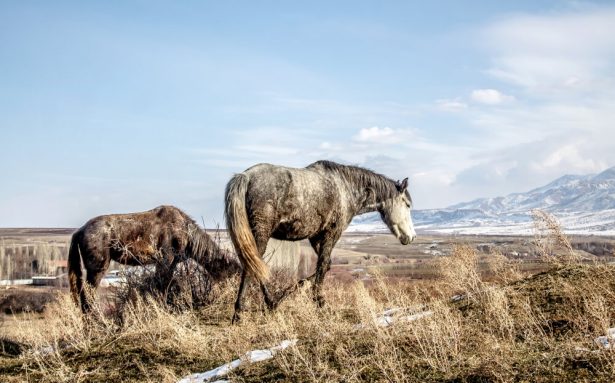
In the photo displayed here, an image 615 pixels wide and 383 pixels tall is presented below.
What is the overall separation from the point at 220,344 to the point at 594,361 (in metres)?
3.88

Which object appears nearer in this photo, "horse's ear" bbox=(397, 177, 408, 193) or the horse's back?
the horse's back

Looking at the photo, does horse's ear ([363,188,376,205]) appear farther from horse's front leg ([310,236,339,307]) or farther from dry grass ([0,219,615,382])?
dry grass ([0,219,615,382])

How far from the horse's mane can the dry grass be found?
6.35 feet

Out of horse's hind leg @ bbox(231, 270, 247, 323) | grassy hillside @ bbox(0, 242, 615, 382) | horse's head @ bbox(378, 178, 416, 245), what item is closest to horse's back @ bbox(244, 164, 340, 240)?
horse's hind leg @ bbox(231, 270, 247, 323)

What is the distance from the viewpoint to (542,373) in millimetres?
4340

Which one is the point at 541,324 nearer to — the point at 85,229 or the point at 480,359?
the point at 480,359

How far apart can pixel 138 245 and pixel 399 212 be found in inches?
226

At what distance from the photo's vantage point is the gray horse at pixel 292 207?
8258 mm

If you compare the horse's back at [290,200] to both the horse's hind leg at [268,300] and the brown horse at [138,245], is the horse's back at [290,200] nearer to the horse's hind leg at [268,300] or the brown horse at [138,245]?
the horse's hind leg at [268,300]

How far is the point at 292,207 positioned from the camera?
28.3ft

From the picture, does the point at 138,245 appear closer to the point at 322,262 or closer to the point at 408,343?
the point at 322,262

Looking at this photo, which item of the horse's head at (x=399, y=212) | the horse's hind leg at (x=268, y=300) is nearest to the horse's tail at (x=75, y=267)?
the horse's hind leg at (x=268, y=300)

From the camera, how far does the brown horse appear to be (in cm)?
1169

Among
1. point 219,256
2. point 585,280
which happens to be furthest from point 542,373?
point 219,256
